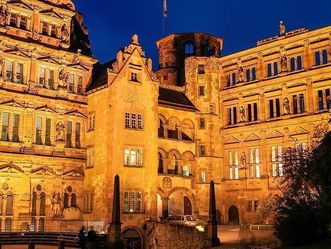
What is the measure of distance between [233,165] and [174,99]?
11.4m

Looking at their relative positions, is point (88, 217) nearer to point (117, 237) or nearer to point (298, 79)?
point (117, 237)

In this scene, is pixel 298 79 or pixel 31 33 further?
pixel 298 79

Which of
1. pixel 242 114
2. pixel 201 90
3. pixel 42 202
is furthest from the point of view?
pixel 201 90

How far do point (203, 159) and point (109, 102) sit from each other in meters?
16.0

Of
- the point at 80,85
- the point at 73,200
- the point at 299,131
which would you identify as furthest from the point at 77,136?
the point at 299,131

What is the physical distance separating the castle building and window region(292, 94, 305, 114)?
12cm

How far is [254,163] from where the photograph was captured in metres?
59.1

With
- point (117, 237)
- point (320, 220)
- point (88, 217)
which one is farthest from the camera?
point (88, 217)

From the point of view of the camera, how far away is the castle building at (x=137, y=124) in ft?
157

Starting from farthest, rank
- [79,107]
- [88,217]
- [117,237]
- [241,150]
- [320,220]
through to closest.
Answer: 1. [241,150]
2. [79,107]
3. [88,217]
4. [117,237]
5. [320,220]

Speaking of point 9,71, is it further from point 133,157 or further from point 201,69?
point 201,69

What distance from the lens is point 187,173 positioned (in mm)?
58062

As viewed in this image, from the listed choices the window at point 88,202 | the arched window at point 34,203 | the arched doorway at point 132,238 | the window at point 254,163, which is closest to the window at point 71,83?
the window at point 88,202

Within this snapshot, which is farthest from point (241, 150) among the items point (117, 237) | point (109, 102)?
point (117, 237)
